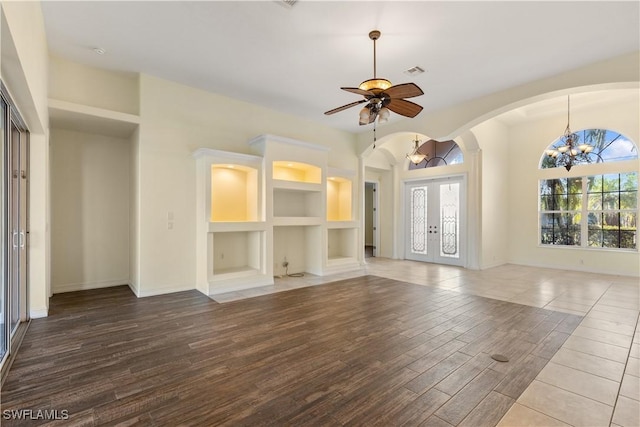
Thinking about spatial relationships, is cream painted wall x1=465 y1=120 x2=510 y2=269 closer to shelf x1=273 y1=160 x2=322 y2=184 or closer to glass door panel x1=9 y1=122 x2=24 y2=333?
shelf x1=273 y1=160 x2=322 y2=184

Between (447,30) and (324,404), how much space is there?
4214 millimetres

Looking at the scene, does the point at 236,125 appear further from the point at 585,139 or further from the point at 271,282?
the point at 585,139

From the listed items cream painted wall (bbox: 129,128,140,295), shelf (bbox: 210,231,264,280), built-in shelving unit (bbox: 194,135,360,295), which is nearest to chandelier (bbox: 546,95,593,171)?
built-in shelving unit (bbox: 194,135,360,295)

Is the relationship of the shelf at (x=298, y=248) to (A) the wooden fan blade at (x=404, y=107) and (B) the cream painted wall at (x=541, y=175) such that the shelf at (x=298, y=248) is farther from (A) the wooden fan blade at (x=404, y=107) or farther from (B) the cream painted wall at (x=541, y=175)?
(B) the cream painted wall at (x=541, y=175)

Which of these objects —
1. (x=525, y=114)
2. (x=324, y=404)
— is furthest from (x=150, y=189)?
(x=525, y=114)

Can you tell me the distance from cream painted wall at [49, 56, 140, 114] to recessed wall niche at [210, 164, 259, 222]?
1779 mm

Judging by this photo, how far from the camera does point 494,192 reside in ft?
26.6

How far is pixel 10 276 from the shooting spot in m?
3.10

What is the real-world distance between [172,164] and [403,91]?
400cm

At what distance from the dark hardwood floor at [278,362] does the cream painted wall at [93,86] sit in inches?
124

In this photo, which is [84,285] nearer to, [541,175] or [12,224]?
[12,224]

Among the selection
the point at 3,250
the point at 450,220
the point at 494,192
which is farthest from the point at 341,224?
the point at 3,250

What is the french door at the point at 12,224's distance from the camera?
2.81 metres

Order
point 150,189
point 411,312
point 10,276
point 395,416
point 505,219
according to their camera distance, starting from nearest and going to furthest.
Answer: point 395,416 → point 10,276 → point 411,312 → point 150,189 → point 505,219
